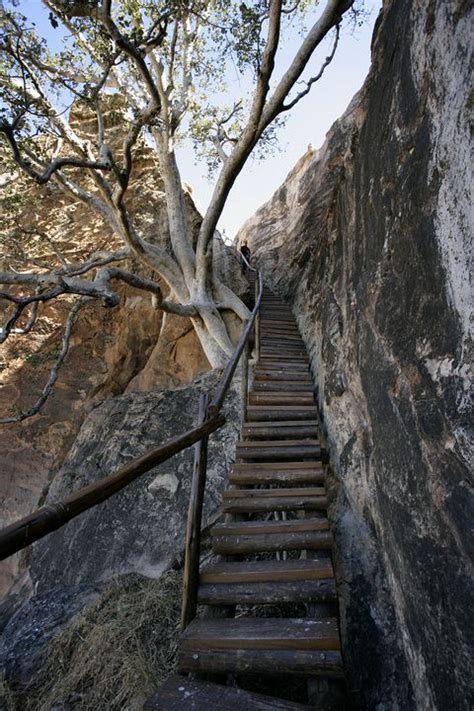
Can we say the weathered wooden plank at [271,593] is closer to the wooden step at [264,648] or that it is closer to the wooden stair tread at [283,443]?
the wooden step at [264,648]

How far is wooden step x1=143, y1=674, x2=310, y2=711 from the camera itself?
6.28 ft

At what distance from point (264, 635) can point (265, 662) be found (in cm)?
14

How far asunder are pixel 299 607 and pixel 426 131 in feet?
11.7

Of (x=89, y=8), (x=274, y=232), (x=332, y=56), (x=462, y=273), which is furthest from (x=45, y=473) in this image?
(x=274, y=232)

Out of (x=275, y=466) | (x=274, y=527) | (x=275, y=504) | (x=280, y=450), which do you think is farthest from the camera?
(x=280, y=450)

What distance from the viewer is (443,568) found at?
1932mm

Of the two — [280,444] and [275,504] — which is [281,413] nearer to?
[280,444]

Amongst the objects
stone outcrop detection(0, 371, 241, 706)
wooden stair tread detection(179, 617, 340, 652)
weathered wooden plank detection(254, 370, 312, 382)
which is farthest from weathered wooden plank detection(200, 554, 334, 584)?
weathered wooden plank detection(254, 370, 312, 382)

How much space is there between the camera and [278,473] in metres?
3.85

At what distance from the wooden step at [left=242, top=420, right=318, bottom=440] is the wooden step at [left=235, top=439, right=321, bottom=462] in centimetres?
25

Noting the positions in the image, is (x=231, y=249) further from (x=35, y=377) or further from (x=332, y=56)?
(x=35, y=377)

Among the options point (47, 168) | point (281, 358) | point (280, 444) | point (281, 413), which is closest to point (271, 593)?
point (280, 444)

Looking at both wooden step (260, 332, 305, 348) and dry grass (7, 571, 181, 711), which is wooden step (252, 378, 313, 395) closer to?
wooden step (260, 332, 305, 348)

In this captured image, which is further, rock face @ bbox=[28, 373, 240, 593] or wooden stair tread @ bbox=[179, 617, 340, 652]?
rock face @ bbox=[28, 373, 240, 593]
